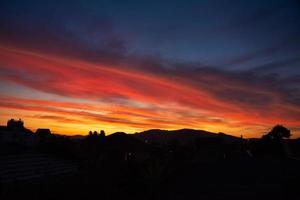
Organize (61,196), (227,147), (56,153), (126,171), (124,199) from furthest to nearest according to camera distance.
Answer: (227,147) → (56,153) → (126,171) → (124,199) → (61,196)

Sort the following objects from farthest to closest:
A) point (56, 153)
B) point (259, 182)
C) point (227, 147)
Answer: point (227, 147), point (56, 153), point (259, 182)

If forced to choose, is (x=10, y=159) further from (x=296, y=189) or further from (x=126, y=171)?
(x=296, y=189)

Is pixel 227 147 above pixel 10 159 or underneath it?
above

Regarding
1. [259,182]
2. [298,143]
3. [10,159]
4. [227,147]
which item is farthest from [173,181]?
[298,143]

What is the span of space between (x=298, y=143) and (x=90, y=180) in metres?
35.0

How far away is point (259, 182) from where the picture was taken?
16.3 m

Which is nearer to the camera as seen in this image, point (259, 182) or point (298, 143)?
point (259, 182)

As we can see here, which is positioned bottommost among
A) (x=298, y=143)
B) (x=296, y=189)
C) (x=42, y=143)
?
(x=296, y=189)

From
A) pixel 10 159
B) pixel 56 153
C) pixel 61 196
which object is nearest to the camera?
pixel 61 196

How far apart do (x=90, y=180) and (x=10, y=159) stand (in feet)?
14.0

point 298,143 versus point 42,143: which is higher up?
point 298,143

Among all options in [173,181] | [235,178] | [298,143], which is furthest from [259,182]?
[298,143]

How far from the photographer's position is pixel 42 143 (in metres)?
19.7

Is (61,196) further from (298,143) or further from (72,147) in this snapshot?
(298,143)
